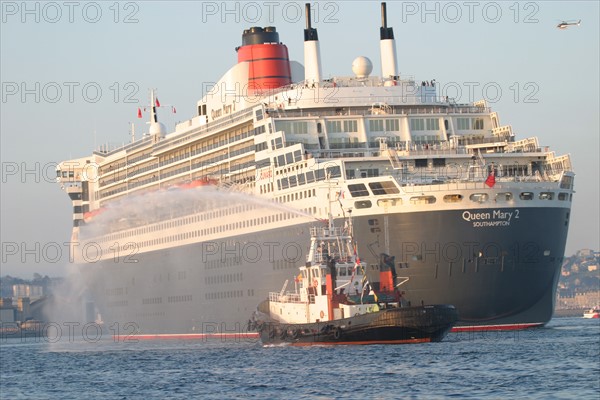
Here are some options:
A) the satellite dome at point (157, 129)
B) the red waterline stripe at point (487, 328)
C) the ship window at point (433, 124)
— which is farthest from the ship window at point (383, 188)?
the satellite dome at point (157, 129)

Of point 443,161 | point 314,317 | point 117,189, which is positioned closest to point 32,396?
point 314,317

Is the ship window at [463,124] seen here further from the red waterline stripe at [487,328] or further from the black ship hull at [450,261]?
the red waterline stripe at [487,328]

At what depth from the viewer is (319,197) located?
8588cm

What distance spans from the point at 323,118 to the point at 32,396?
127ft

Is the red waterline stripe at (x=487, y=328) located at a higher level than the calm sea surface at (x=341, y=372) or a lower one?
higher

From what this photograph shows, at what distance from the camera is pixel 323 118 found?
308 feet

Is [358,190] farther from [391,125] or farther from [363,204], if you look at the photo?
[391,125]

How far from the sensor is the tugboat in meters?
73.6

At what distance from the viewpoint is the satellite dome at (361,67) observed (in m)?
98.8

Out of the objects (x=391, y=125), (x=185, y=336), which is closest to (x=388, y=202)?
(x=391, y=125)

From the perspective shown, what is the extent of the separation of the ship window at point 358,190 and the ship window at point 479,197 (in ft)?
20.5

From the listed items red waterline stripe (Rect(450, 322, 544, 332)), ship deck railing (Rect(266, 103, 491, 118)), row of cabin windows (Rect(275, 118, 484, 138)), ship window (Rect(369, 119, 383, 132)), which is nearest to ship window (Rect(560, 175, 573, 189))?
red waterline stripe (Rect(450, 322, 544, 332))

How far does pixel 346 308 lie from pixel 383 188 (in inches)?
400

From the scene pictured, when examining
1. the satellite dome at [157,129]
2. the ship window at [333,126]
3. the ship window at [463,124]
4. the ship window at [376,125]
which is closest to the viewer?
the ship window at [333,126]
